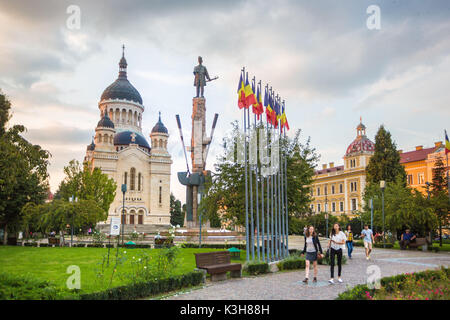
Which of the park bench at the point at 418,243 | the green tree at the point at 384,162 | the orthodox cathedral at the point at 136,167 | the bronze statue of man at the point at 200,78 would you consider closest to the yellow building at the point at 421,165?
the green tree at the point at 384,162

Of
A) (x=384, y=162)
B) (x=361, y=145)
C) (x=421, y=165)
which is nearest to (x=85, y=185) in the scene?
(x=384, y=162)

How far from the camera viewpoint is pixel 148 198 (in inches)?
2598

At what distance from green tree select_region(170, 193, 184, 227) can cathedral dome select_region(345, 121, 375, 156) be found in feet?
135

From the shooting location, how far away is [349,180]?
2547 inches

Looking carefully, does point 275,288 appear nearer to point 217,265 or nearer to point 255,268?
point 217,265

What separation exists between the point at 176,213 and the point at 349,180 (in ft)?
138

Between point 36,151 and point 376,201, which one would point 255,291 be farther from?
point 376,201

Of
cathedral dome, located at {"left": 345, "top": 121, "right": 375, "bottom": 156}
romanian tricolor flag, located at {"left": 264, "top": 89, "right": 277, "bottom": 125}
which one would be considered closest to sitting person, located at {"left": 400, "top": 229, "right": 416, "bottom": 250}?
romanian tricolor flag, located at {"left": 264, "top": 89, "right": 277, "bottom": 125}

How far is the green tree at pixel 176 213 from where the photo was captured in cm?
8856

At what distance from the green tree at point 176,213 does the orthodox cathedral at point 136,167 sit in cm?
2109

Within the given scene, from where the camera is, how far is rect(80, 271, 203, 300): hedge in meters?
7.99

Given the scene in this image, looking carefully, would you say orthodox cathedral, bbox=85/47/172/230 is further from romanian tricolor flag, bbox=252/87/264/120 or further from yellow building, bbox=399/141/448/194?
romanian tricolor flag, bbox=252/87/264/120

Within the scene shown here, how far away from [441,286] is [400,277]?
4.02 ft

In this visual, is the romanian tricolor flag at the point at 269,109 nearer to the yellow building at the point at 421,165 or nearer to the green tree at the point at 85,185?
the green tree at the point at 85,185
